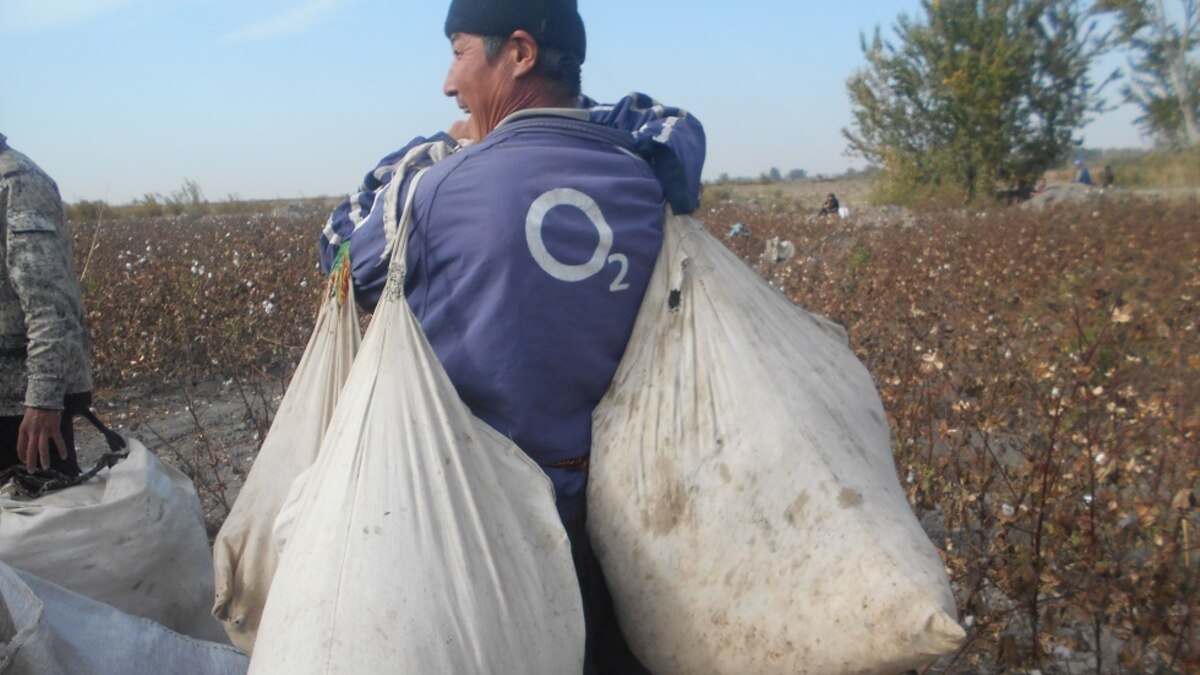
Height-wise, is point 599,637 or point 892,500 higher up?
point 892,500

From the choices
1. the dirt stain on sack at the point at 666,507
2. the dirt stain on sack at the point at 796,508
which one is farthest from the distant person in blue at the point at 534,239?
the dirt stain on sack at the point at 796,508

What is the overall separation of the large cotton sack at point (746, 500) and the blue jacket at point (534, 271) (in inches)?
1.8

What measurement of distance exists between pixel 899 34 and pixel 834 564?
26.1 m

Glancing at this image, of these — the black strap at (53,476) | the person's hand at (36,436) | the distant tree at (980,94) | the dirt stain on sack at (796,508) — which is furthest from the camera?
the distant tree at (980,94)

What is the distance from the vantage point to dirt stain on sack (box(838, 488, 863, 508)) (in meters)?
1.19

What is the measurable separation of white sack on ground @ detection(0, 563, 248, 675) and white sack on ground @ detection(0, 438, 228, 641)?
0.18 meters

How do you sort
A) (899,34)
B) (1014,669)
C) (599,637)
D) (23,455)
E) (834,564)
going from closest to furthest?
(834,564) → (599,637) → (23,455) → (1014,669) → (899,34)

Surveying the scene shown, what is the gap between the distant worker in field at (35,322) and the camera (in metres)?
2.51

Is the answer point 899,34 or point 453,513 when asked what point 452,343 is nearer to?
point 453,513

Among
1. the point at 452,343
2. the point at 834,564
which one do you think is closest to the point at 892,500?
the point at 834,564

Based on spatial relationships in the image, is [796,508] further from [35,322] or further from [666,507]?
[35,322]

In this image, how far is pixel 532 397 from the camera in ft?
4.44

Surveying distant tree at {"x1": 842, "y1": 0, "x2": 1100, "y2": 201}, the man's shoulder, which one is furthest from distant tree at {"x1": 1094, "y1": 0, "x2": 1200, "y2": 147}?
the man's shoulder

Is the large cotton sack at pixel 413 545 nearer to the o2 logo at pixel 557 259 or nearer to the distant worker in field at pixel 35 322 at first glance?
the o2 logo at pixel 557 259
